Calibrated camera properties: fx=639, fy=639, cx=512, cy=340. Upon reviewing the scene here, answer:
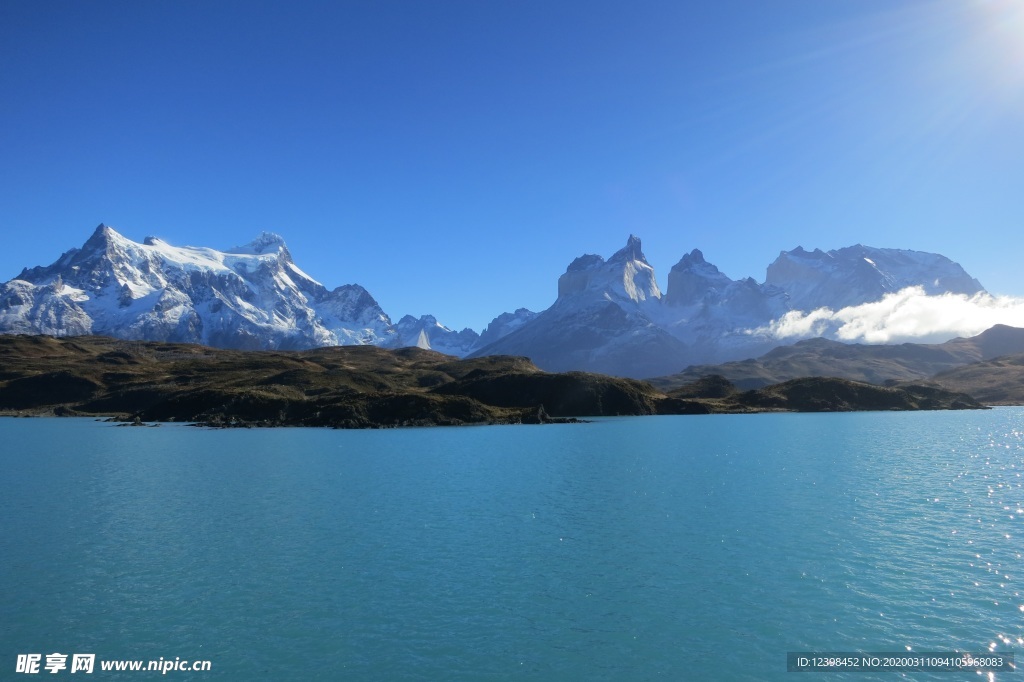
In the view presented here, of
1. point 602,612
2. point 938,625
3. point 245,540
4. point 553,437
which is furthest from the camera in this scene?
point 553,437

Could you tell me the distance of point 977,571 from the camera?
31500 mm

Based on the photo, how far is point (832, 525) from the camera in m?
41.2

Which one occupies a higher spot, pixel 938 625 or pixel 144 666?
pixel 938 625

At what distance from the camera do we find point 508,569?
32688 mm

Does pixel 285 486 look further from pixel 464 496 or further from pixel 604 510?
pixel 604 510

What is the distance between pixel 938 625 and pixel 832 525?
16449 millimetres

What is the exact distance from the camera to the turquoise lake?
23531 millimetres

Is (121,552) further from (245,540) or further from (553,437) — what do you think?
(553,437)


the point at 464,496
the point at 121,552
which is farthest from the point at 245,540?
A: the point at 464,496

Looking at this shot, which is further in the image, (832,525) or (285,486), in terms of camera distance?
(285,486)

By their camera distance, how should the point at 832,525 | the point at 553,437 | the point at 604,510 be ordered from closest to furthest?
the point at 832,525
the point at 604,510
the point at 553,437

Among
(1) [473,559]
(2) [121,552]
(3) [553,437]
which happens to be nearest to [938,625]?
(1) [473,559]

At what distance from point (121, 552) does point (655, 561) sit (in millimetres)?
29614

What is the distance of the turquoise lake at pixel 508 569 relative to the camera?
926 inches
